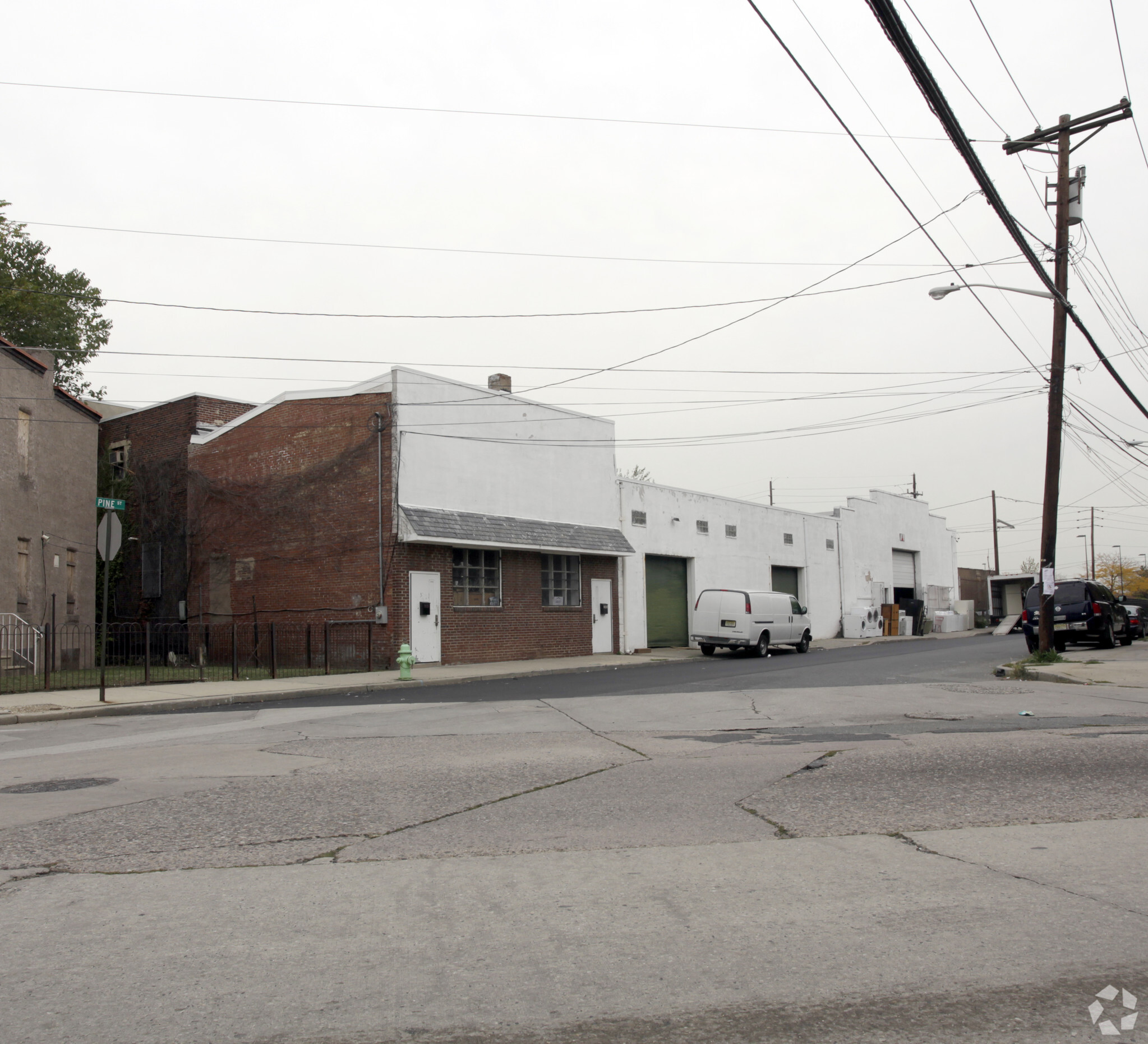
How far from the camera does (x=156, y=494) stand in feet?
98.1

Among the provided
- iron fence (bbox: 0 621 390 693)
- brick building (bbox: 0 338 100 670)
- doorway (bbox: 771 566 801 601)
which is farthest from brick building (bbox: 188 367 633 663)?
doorway (bbox: 771 566 801 601)

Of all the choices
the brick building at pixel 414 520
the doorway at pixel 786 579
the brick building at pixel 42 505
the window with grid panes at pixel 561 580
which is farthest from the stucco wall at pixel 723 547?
the brick building at pixel 42 505

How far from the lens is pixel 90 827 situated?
6.53m

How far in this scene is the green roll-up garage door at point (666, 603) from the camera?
3241cm

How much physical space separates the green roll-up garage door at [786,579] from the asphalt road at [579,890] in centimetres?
2854

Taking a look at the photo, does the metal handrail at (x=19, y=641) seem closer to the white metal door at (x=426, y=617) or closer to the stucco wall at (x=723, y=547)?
the white metal door at (x=426, y=617)

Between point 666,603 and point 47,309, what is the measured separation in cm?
2517

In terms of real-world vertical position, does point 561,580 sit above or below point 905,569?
below

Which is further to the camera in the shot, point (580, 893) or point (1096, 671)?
point (1096, 671)

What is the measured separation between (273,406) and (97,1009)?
79.3ft

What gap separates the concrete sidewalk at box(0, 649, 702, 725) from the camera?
1515 cm

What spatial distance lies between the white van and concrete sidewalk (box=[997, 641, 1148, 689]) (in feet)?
27.3

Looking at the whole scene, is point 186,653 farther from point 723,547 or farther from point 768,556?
point 768,556

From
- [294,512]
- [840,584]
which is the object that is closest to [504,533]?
[294,512]
